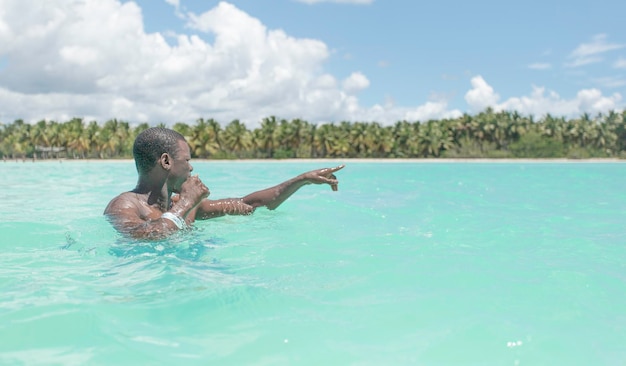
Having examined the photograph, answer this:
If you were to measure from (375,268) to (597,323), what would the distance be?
1.71 meters

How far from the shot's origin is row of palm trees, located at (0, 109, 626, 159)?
Result: 258 feet

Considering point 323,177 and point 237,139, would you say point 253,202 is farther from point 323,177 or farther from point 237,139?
point 237,139

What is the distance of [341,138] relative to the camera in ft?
263

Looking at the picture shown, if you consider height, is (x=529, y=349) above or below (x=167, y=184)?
below

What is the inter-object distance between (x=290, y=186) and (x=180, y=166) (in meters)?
1.49

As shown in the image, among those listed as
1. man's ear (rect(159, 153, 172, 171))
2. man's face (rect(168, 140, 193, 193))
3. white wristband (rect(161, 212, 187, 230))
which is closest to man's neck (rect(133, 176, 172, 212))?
man's face (rect(168, 140, 193, 193))

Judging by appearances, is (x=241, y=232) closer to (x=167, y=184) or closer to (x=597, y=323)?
(x=167, y=184)

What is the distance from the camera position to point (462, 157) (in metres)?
75.2

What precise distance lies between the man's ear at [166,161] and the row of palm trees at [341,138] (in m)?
73.6

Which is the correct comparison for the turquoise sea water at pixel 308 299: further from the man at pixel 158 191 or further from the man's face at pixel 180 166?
the man's face at pixel 180 166

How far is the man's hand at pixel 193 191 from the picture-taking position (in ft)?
13.3

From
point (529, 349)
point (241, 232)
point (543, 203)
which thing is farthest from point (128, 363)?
point (543, 203)

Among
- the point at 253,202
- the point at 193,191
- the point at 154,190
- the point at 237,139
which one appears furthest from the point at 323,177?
the point at 237,139

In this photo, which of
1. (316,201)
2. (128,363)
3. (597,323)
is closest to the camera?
(128,363)
